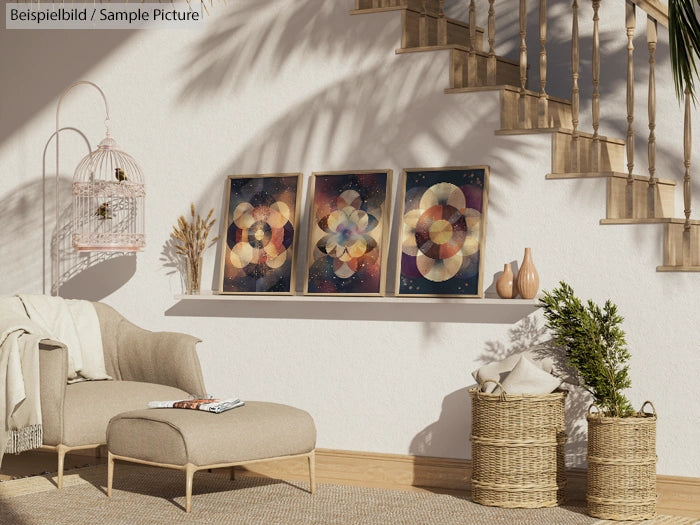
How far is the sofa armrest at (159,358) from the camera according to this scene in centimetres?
526

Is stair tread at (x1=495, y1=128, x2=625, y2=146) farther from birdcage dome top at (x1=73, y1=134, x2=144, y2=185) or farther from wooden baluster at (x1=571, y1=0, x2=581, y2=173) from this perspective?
birdcage dome top at (x1=73, y1=134, x2=144, y2=185)

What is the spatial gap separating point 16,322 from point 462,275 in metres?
2.06

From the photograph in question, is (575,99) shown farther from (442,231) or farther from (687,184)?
(442,231)

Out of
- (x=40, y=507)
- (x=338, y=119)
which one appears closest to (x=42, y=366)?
(x=40, y=507)

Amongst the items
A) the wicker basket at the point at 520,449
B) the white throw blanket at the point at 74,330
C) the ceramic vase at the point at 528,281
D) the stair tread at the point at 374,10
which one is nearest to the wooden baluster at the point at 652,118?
the ceramic vase at the point at 528,281

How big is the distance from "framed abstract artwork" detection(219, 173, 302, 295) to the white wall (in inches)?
3.2

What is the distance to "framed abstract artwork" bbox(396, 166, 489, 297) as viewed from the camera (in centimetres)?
503

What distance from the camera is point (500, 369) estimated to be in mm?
4758

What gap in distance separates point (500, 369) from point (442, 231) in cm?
74

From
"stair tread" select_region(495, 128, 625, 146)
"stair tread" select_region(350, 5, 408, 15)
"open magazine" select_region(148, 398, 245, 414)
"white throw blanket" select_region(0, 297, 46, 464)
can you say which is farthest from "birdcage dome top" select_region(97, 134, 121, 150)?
"stair tread" select_region(495, 128, 625, 146)

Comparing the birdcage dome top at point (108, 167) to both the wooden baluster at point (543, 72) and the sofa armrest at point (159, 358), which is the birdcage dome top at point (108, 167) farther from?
the wooden baluster at point (543, 72)

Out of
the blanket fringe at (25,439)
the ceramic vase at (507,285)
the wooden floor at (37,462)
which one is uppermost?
the ceramic vase at (507,285)

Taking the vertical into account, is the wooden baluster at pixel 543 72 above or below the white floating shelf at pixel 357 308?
above

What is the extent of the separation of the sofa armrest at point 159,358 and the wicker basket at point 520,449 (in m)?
1.43
